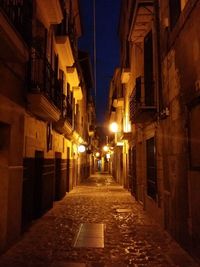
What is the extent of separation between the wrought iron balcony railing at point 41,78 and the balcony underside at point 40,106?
0.49ft

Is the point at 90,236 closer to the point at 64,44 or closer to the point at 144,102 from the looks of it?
the point at 144,102

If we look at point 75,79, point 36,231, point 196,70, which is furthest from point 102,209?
point 75,79

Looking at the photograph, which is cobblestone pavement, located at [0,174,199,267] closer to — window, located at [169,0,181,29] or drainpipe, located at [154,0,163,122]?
drainpipe, located at [154,0,163,122]

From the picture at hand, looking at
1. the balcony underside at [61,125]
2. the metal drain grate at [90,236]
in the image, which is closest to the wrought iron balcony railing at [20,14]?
the metal drain grate at [90,236]

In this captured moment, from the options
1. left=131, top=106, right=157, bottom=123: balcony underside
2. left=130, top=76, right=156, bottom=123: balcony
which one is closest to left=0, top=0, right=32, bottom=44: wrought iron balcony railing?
left=131, top=106, right=157, bottom=123: balcony underside

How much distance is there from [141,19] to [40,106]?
5097mm

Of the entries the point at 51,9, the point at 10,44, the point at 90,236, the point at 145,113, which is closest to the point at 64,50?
the point at 51,9

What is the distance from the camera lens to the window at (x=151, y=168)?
9602 millimetres

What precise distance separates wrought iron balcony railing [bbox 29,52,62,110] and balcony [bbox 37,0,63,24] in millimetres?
1930

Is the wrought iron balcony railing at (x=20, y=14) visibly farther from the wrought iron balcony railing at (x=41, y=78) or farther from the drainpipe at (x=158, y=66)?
the drainpipe at (x=158, y=66)

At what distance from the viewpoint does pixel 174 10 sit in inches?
283

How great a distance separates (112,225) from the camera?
8.51 metres

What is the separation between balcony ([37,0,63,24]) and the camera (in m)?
9.55

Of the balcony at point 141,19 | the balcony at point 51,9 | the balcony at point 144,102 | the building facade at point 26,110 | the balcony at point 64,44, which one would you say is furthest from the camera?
the balcony at point 64,44
